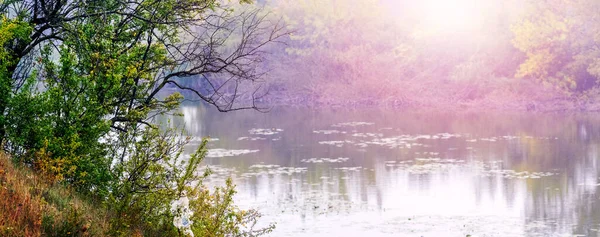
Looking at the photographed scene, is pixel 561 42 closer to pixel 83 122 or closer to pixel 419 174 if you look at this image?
pixel 419 174

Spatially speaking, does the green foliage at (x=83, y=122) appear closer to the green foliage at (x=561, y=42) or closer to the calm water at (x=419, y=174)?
the calm water at (x=419, y=174)

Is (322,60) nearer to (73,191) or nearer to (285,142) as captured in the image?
(285,142)

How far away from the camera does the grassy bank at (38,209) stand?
6.43 meters

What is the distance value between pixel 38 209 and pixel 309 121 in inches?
1736

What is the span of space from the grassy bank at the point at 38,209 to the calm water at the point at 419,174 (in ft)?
38.1

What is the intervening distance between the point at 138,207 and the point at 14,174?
1.88 metres

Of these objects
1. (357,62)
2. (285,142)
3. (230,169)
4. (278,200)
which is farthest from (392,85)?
(278,200)

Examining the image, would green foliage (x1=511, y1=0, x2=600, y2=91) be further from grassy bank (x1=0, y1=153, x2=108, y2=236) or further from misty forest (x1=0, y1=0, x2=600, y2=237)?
grassy bank (x1=0, y1=153, x2=108, y2=236)

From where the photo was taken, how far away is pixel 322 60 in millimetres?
69312

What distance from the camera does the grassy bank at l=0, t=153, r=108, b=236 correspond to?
6.43m

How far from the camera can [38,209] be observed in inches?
264

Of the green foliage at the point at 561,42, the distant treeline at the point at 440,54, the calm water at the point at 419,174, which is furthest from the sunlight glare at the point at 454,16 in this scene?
the calm water at the point at 419,174

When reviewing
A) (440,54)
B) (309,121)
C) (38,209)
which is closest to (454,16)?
(440,54)

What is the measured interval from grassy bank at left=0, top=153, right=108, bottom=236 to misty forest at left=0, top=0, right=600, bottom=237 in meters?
0.02
